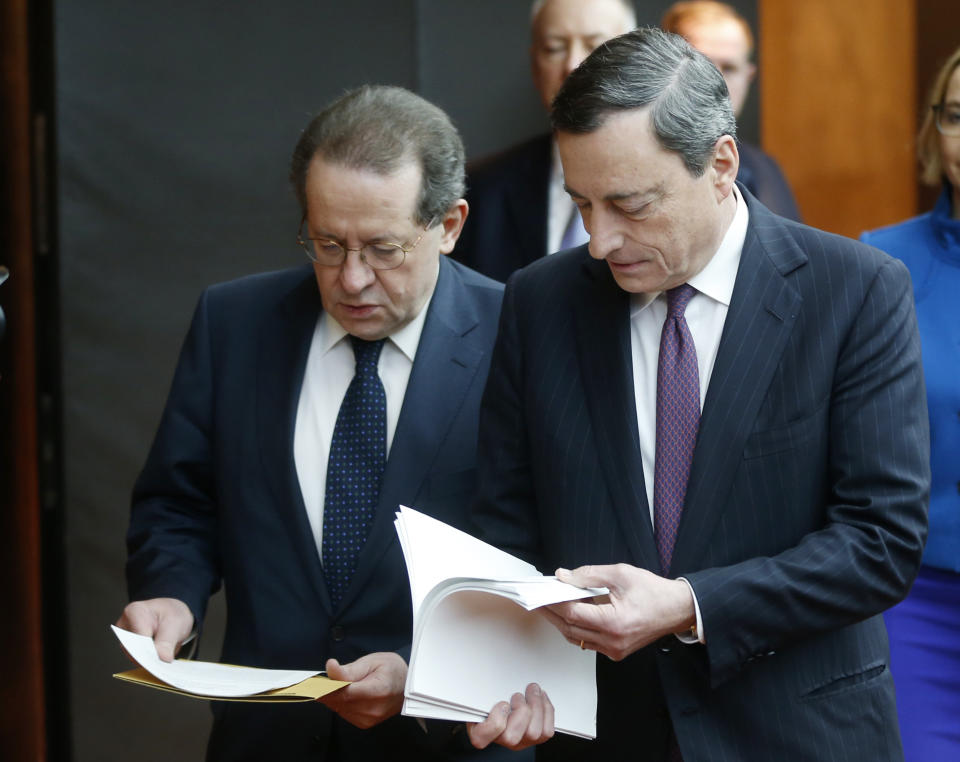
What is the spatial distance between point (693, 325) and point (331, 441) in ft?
2.24

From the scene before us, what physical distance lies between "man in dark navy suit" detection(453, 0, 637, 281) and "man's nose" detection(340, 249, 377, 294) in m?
1.17

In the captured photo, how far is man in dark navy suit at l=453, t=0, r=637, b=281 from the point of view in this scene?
3355mm

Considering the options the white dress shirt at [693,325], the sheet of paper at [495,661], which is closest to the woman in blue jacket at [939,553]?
the white dress shirt at [693,325]

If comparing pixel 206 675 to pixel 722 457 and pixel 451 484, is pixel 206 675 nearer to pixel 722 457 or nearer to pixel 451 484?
pixel 451 484

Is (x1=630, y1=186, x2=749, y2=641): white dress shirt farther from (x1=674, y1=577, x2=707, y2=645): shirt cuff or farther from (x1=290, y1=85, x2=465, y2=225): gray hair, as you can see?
(x1=290, y1=85, x2=465, y2=225): gray hair

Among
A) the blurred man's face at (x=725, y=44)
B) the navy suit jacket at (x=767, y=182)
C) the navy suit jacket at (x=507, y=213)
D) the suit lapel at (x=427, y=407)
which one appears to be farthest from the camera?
the blurred man's face at (x=725, y=44)

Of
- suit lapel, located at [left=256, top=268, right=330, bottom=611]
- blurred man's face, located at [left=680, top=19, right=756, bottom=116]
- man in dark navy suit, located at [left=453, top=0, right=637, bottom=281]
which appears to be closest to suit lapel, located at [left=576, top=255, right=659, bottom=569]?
suit lapel, located at [left=256, top=268, right=330, bottom=611]

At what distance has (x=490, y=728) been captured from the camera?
1725 millimetres

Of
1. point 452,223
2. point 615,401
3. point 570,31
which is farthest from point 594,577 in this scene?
point 570,31

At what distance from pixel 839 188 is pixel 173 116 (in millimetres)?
2317

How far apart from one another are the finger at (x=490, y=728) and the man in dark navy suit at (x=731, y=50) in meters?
2.25

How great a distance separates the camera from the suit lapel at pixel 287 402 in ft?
7.12

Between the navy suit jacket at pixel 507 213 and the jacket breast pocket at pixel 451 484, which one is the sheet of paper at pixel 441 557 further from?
the navy suit jacket at pixel 507 213

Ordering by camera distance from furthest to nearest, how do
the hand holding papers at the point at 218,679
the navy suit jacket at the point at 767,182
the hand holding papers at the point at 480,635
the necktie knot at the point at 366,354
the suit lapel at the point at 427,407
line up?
the navy suit jacket at the point at 767,182 → the necktie knot at the point at 366,354 → the suit lapel at the point at 427,407 → the hand holding papers at the point at 218,679 → the hand holding papers at the point at 480,635
